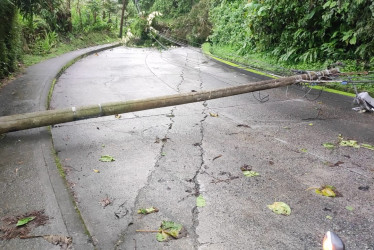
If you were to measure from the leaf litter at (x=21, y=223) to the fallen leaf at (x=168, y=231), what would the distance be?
3.41ft

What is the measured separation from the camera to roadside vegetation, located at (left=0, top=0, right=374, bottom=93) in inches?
317

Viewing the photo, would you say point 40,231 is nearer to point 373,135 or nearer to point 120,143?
point 120,143

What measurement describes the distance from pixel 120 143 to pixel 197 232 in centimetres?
237

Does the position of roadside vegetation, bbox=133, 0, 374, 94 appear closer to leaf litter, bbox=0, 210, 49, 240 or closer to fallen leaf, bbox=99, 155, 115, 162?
fallen leaf, bbox=99, 155, 115, 162

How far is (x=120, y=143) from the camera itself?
4738 millimetres

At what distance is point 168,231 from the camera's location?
2770mm

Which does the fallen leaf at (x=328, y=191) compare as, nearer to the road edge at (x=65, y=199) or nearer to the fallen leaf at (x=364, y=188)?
the fallen leaf at (x=364, y=188)

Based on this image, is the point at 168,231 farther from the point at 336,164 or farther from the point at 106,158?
the point at 336,164

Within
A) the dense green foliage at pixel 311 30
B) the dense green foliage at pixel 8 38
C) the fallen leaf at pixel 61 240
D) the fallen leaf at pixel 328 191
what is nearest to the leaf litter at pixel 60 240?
the fallen leaf at pixel 61 240

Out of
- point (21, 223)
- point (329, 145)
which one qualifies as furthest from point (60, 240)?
point (329, 145)

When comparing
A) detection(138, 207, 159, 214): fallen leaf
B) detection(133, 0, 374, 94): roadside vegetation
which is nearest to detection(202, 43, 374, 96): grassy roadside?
detection(133, 0, 374, 94): roadside vegetation

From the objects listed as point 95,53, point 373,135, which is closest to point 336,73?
point 373,135

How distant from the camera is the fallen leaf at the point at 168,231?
2.69 metres

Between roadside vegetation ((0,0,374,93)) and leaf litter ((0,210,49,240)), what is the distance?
228 inches
